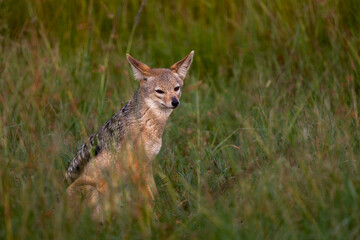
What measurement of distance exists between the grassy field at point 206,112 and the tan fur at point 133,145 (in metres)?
0.19

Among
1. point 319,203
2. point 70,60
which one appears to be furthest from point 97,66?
point 319,203

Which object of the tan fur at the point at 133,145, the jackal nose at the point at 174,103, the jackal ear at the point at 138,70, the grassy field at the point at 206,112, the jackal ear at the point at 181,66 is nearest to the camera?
the grassy field at the point at 206,112

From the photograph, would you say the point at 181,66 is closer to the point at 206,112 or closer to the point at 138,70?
the point at 138,70

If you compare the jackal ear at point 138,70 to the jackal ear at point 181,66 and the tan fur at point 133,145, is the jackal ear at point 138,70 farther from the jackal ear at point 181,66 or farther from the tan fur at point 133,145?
the jackal ear at point 181,66

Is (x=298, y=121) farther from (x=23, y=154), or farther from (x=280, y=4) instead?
(x=23, y=154)

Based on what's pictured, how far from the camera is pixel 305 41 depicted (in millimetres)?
6305

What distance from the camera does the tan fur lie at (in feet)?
12.2

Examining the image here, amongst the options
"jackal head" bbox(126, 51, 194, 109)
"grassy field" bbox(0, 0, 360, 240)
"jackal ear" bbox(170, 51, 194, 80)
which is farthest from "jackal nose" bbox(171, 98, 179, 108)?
"jackal ear" bbox(170, 51, 194, 80)

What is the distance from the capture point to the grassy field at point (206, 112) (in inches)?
128

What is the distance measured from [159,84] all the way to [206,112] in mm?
1406

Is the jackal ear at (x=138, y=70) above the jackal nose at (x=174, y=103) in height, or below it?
above

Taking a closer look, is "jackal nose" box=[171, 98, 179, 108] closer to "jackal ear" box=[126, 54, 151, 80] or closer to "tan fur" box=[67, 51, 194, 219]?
"tan fur" box=[67, 51, 194, 219]

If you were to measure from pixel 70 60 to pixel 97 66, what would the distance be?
37cm

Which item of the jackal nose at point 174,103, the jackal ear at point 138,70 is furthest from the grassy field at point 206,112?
the jackal ear at point 138,70
